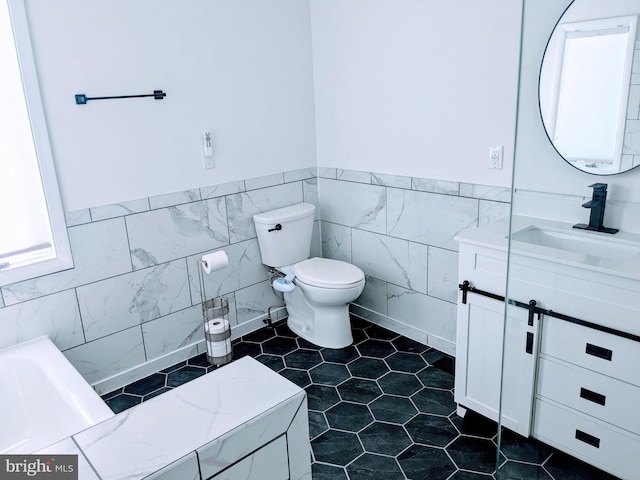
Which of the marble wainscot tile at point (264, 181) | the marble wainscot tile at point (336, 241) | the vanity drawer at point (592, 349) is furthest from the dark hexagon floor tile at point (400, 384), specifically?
the marble wainscot tile at point (264, 181)

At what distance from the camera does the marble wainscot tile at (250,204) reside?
3.31 metres

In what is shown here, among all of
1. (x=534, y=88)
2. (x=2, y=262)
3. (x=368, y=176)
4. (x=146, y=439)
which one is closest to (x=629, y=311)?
(x=534, y=88)

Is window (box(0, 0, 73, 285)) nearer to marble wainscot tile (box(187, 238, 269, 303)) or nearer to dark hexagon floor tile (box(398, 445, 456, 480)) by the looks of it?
marble wainscot tile (box(187, 238, 269, 303))

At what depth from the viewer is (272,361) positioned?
3.16 metres

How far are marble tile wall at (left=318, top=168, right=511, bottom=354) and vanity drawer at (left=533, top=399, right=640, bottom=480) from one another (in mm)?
1001

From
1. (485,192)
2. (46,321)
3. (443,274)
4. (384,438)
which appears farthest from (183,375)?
(485,192)

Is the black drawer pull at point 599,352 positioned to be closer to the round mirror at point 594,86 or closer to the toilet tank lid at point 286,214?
the round mirror at point 594,86

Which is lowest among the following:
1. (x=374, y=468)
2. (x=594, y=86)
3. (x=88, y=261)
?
(x=374, y=468)

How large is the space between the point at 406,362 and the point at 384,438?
71 centimetres

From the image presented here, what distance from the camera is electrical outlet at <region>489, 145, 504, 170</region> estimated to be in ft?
8.67

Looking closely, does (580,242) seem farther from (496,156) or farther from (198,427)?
(198,427)

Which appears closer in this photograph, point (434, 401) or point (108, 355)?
point (434, 401)

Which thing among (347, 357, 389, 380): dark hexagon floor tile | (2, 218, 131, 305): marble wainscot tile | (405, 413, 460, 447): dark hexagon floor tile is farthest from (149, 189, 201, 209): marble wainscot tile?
(405, 413, 460, 447): dark hexagon floor tile

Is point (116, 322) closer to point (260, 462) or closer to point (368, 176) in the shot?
point (368, 176)
